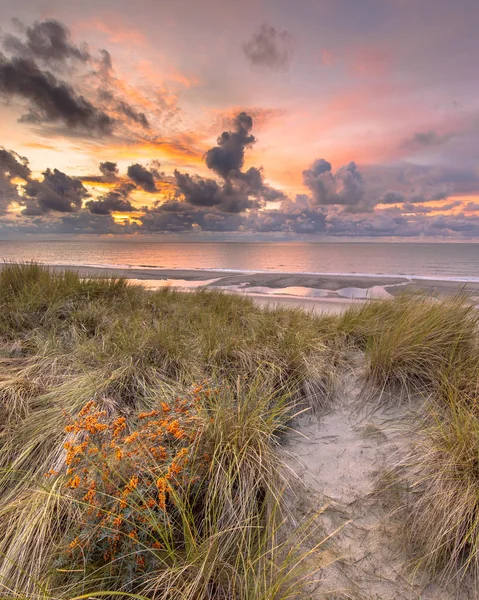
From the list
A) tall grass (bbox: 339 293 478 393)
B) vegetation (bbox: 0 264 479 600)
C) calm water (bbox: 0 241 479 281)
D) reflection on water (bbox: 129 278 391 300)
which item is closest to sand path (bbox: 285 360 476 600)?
vegetation (bbox: 0 264 479 600)

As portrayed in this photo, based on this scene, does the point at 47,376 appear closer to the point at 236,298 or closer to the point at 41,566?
the point at 41,566

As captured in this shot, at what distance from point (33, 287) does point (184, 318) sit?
10.3 feet

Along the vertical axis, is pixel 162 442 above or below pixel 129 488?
below

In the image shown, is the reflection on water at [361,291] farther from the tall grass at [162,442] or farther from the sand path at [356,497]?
the sand path at [356,497]

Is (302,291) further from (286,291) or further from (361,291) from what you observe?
(361,291)

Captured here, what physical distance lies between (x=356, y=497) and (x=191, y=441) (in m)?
1.51

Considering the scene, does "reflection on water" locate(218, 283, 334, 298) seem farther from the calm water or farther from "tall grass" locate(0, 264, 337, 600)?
the calm water

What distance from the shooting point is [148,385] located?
12.5 ft

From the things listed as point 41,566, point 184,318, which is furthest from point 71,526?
point 184,318

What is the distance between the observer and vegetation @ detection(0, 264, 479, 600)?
6.31ft

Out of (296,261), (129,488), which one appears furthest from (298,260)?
(129,488)

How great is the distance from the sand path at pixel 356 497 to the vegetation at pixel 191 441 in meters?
0.14

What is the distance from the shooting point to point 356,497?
272 centimetres

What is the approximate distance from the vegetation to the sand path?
0.46 feet
